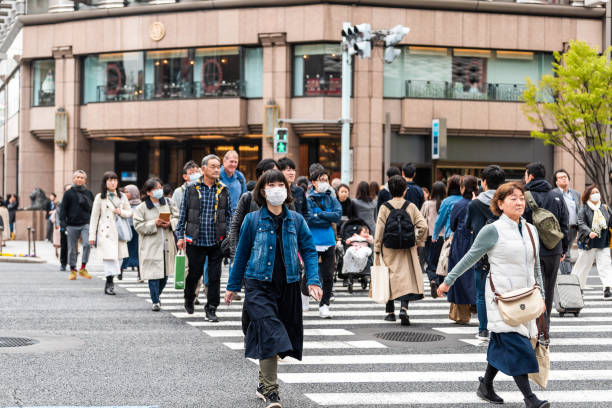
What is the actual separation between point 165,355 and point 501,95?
88.9ft

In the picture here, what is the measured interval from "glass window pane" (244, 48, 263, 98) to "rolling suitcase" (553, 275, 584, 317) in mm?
22741

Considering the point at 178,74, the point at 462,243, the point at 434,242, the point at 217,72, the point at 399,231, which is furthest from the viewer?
the point at 178,74

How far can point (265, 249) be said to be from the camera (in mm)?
6270

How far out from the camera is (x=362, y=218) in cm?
1452

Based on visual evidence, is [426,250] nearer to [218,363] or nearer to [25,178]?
[218,363]

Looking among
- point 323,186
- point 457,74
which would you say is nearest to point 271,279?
point 323,186

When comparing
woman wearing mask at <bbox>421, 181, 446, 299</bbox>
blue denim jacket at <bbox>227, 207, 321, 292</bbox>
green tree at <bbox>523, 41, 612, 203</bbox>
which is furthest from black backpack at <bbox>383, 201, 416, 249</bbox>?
green tree at <bbox>523, 41, 612, 203</bbox>

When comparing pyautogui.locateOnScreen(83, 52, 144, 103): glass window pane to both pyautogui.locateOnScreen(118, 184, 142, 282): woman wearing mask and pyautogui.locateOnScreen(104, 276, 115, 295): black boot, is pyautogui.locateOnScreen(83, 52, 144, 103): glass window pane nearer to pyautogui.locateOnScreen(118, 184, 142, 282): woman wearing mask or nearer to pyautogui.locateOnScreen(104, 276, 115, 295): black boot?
pyautogui.locateOnScreen(118, 184, 142, 282): woman wearing mask

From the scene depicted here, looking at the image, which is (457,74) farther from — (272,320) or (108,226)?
(272,320)

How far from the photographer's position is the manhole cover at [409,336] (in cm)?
939

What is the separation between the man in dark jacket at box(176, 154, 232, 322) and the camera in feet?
34.2

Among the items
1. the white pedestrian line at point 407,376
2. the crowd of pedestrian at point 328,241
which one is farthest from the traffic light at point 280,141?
the white pedestrian line at point 407,376

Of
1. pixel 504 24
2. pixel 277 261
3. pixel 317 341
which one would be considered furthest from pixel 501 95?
pixel 277 261

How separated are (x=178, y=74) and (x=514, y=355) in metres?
29.2
